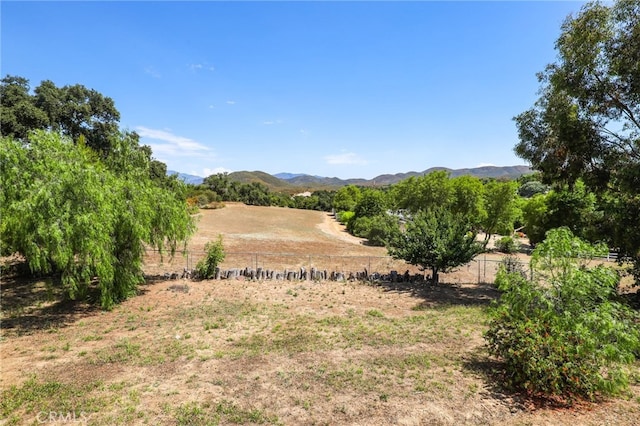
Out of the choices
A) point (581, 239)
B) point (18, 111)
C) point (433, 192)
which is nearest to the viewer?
point (581, 239)

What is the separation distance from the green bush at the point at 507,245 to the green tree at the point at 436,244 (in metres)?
13.9

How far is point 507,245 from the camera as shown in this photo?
2817 cm

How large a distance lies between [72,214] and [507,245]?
3003 cm

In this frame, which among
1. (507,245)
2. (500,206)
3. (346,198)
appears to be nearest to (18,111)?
(500,206)

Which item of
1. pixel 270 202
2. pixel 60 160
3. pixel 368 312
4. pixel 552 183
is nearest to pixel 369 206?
pixel 552 183

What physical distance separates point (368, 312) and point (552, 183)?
9.82 m

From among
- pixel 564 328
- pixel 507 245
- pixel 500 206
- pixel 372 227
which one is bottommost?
pixel 507 245

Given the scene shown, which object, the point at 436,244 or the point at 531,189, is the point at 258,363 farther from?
the point at 531,189

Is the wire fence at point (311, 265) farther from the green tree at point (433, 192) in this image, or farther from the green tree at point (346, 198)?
the green tree at point (346, 198)

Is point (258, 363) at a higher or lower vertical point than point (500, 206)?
lower

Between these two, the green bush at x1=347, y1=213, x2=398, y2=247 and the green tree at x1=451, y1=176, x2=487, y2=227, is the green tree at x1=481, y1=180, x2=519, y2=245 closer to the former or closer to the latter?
the green tree at x1=451, y1=176, x2=487, y2=227

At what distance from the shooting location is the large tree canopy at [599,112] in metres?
9.38

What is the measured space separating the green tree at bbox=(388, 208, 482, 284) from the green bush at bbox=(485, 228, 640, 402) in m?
7.42

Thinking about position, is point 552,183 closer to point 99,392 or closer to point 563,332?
point 563,332
